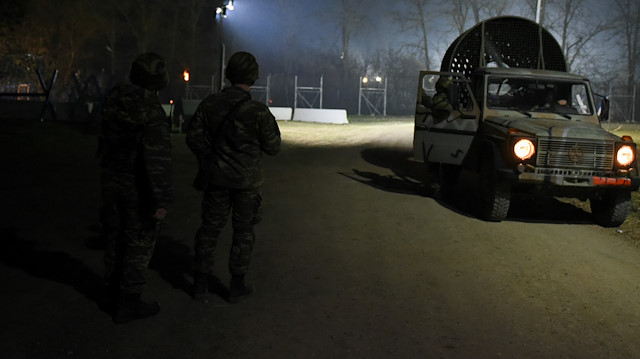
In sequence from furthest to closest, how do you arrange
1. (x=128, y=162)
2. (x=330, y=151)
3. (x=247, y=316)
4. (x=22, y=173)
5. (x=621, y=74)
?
(x=621, y=74)
(x=330, y=151)
(x=22, y=173)
(x=247, y=316)
(x=128, y=162)

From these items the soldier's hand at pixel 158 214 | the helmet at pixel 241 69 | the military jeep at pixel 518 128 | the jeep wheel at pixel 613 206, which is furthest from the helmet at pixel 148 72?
the jeep wheel at pixel 613 206

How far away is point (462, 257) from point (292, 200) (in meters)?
3.87

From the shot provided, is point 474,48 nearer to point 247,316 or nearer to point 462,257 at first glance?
point 462,257

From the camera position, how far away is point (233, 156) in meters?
4.71

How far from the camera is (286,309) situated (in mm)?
4855

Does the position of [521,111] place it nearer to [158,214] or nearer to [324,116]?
[158,214]

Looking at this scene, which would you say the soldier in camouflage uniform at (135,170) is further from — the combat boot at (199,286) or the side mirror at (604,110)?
the side mirror at (604,110)

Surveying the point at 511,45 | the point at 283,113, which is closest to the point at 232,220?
the point at 511,45

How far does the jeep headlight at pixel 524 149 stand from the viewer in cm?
826

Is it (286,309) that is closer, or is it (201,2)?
(286,309)

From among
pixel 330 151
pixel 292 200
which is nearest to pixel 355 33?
pixel 330 151

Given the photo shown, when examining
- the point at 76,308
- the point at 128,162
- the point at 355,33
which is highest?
the point at 355,33

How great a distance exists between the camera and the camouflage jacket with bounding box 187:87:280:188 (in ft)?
15.4

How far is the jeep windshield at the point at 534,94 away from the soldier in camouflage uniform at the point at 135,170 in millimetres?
6860
